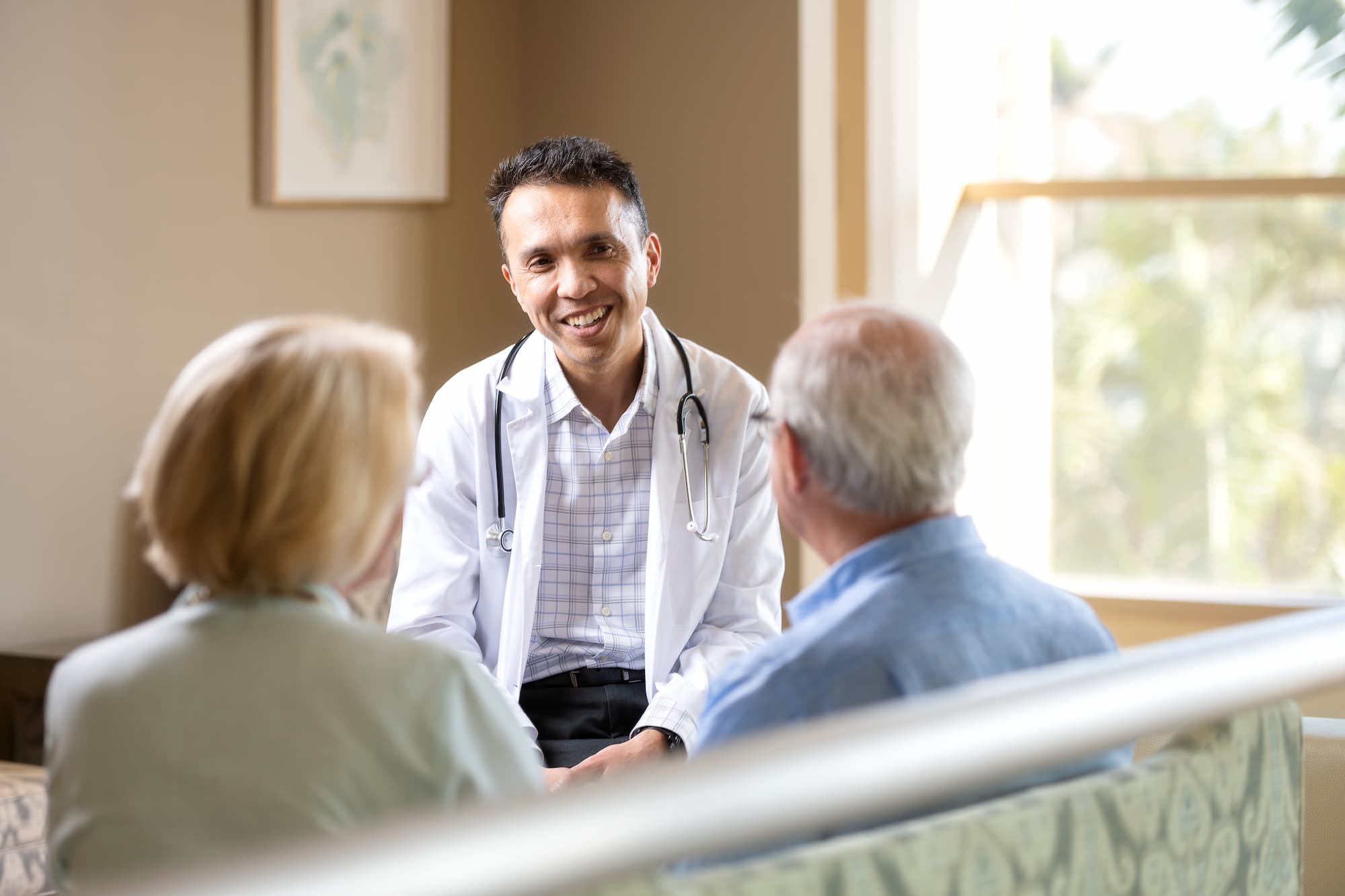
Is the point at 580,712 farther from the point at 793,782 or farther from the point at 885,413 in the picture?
the point at 793,782

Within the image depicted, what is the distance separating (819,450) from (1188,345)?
3.07 m

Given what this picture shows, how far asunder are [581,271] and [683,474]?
34 centimetres

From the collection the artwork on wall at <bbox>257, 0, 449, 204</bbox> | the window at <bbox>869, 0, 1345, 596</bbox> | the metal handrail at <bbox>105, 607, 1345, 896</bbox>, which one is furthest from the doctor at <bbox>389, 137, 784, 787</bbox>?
the window at <bbox>869, 0, 1345, 596</bbox>

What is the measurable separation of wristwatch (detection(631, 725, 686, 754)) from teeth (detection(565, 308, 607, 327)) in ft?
1.98

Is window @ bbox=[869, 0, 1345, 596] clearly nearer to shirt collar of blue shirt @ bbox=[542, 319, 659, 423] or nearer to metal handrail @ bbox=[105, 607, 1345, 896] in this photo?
shirt collar of blue shirt @ bbox=[542, 319, 659, 423]

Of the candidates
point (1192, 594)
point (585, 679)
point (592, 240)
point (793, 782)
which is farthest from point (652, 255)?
point (1192, 594)

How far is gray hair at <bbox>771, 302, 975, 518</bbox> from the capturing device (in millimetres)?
1340

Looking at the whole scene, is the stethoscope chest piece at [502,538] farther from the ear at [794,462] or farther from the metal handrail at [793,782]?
the metal handrail at [793,782]

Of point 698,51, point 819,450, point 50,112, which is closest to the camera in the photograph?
point 819,450

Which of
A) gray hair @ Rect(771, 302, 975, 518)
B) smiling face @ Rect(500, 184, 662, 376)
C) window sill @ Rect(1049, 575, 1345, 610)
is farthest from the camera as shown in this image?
window sill @ Rect(1049, 575, 1345, 610)

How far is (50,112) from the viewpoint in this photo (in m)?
3.34

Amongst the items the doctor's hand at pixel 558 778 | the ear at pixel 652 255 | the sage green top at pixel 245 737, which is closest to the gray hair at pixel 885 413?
the sage green top at pixel 245 737

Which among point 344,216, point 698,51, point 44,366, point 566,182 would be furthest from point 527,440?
point 698,51

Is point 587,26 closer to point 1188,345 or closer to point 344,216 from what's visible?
point 344,216
